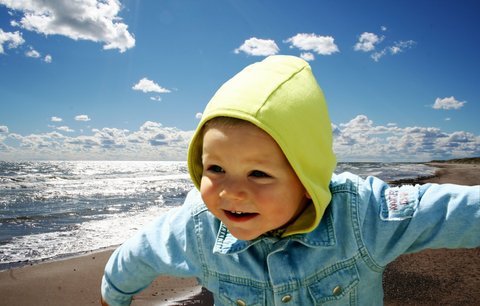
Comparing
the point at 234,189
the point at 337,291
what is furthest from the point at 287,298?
the point at 234,189

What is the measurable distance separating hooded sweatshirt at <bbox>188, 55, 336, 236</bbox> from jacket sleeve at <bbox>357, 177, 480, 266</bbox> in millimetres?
226

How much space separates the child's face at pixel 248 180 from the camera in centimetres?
147

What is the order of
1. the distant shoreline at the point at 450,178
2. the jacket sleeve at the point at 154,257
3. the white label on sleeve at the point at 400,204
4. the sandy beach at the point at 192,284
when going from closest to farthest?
the white label on sleeve at the point at 400,204, the jacket sleeve at the point at 154,257, the sandy beach at the point at 192,284, the distant shoreline at the point at 450,178

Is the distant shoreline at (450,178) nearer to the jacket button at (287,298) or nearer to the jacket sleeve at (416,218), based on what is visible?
the jacket sleeve at (416,218)

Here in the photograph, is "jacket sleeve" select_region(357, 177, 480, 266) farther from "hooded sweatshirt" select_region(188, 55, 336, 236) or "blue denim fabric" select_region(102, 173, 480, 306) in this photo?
"hooded sweatshirt" select_region(188, 55, 336, 236)

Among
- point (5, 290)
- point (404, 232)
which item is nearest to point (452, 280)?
point (404, 232)

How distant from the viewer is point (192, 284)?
12.5 feet

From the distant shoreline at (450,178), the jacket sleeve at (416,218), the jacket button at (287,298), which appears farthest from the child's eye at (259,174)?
the distant shoreline at (450,178)

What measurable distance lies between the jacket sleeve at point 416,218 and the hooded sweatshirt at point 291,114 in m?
0.23

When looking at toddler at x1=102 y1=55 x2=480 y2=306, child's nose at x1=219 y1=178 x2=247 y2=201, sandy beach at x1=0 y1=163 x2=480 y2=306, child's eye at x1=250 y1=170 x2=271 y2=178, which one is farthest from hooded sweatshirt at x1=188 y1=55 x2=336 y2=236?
sandy beach at x1=0 y1=163 x2=480 y2=306

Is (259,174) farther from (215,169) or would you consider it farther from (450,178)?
(450,178)

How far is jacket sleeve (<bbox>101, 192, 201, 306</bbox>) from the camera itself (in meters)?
1.85

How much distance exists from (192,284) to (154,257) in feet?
6.97

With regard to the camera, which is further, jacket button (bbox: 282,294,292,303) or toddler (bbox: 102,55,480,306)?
jacket button (bbox: 282,294,292,303)
